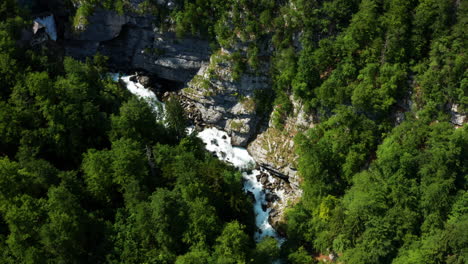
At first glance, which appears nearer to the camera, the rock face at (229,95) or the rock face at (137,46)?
the rock face at (229,95)

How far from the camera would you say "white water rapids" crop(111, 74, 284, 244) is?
57250mm

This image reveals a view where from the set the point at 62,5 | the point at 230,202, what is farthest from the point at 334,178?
the point at 62,5

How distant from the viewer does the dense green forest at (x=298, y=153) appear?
144 feet

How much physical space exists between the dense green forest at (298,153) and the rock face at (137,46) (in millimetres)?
5742

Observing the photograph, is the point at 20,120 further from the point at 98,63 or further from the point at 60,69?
the point at 98,63

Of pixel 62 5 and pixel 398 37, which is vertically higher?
pixel 398 37

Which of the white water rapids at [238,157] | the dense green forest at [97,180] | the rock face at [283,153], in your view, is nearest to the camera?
the dense green forest at [97,180]

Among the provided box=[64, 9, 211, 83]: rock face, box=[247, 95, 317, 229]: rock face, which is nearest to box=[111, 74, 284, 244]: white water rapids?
box=[247, 95, 317, 229]: rock face

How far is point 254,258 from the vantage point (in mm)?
45938

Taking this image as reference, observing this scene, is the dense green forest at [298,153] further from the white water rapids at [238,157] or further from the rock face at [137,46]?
the rock face at [137,46]

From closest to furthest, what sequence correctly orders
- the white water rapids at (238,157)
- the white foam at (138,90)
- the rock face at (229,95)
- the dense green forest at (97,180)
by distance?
the dense green forest at (97,180) < the white water rapids at (238,157) < the rock face at (229,95) < the white foam at (138,90)

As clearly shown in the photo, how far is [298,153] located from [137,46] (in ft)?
91.0

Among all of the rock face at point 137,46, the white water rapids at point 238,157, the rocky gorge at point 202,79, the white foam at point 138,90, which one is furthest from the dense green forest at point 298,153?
the rock face at point 137,46

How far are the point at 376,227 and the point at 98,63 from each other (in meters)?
41.3
